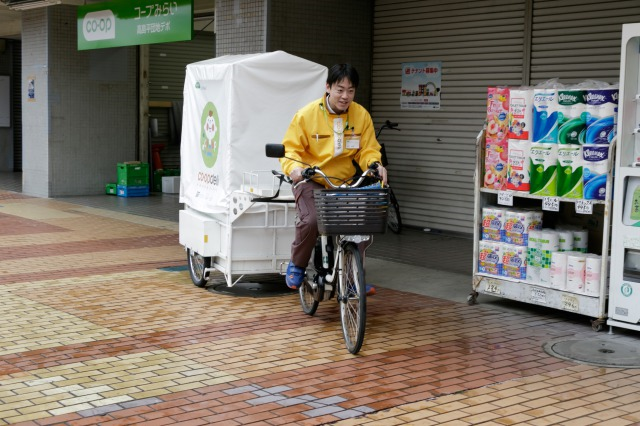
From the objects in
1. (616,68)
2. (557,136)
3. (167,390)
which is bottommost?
(167,390)

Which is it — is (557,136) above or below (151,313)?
above

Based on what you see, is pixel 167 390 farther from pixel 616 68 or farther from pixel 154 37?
pixel 154 37

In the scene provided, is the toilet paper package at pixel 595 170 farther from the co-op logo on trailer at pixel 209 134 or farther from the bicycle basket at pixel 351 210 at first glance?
the co-op logo on trailer at pixel 209 134

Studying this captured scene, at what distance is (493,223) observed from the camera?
7508mm

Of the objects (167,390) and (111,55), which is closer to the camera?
(167,390)

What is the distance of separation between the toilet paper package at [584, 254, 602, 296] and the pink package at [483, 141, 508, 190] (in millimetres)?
1072

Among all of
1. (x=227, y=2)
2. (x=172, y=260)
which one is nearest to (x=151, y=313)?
(x=172, y=260)

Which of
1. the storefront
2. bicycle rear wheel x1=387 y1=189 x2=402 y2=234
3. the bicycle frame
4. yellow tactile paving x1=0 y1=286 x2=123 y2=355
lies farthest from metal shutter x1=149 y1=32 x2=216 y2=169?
the bicycle frame

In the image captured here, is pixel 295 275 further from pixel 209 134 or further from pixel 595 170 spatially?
pixel 595 170

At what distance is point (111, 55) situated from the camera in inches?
667

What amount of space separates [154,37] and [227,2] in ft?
6.29

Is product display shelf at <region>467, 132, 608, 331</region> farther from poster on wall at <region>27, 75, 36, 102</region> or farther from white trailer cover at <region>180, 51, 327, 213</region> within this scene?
poster on wall at <region>27, 75, 36, 102</region>

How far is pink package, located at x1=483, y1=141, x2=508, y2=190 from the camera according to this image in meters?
7.43

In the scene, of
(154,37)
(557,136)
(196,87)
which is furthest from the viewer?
(154,37)
